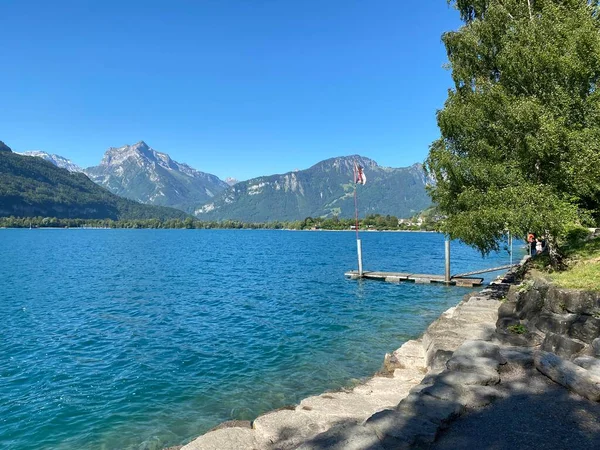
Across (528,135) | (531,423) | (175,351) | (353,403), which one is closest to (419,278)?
(528,135)

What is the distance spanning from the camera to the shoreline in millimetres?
7973

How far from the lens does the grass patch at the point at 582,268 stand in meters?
11.3

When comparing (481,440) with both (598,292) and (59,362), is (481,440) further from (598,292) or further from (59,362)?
(59,362)

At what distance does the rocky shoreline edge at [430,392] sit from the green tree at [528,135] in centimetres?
453

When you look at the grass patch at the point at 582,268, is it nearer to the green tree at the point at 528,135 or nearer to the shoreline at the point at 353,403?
the green tree at the point at 528,135

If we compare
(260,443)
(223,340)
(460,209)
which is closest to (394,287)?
(460,209)

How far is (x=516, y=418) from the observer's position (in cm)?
657

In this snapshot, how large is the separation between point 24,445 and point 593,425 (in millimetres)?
13557

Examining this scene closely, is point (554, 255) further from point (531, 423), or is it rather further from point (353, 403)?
point (531, 423)

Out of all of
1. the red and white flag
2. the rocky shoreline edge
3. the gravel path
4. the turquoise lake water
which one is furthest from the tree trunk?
the red and white flag

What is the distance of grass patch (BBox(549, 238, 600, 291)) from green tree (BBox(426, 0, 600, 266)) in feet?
3.34

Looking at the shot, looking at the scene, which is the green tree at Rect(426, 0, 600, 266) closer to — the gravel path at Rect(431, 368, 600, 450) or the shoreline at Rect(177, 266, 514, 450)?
the shoreline at Rect(177, 266, 514, 450)

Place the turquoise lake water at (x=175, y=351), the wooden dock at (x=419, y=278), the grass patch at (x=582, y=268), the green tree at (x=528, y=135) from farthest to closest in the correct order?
the wooden dock at (x=419, y=278), the green tree at (x=528, y=135), the turquoise lake water at (x=175, y=351), the grass patch at (x=582, y=268)

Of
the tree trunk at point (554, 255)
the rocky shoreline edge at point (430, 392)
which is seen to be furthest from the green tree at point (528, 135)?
the rocky shoreline edge at point (430, 392)
